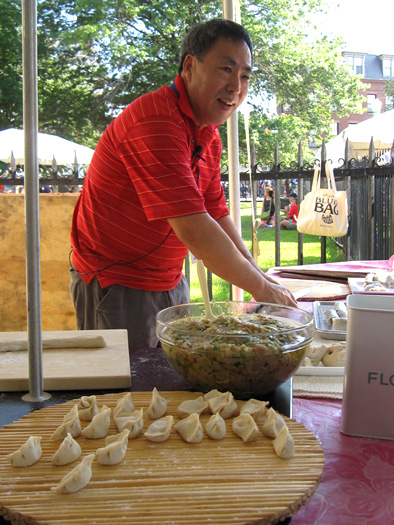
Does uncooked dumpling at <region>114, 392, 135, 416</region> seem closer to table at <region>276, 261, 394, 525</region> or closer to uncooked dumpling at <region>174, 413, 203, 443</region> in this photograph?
uncooked dumpling at <region>174, 413, 203, 443</region>

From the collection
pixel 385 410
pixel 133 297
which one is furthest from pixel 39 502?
pixel 133 297

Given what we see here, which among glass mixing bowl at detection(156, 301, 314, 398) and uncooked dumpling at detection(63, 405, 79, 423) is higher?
glass mixing bowl at detection(156, 301, 314, 398)

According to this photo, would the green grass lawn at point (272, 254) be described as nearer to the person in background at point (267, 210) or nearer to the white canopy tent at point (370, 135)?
the person in background at point (267, 210)

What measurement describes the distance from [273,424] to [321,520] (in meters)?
0.15

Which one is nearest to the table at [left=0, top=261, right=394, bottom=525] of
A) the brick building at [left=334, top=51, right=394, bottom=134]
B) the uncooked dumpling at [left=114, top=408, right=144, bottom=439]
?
the uncooked dumpling at [left=114, top=408, right=144, bottom=439]

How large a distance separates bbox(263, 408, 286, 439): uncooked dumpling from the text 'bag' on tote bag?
10.6ft

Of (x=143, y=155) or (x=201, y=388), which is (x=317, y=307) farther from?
(x=201, y=388)

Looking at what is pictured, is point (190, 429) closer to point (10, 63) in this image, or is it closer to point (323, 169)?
point (323, 169)

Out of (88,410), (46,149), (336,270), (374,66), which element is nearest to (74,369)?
(88,410)

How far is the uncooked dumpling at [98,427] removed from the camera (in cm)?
75

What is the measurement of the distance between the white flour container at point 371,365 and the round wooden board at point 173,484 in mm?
124

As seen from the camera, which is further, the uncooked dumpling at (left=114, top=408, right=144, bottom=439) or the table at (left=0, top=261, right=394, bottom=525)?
the uncooked dumpling at (left=114, top=408, right=144, bottom=439)

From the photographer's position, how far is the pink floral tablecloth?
0.64 m

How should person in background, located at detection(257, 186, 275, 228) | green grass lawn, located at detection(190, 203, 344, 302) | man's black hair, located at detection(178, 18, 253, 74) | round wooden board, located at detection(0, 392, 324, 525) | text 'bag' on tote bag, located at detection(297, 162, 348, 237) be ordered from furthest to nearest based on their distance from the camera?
person in background, located at detection(257, 186, 275, 228), green grass lawn, located at detection(190, 203, 344, 302), text 'bag' on tote bag, located at detection(297, 162, 348, 237), man's black hair, located at detection(178, 18, 253, 74), round wooden board, located at detection(0, 392, 324, 525)
